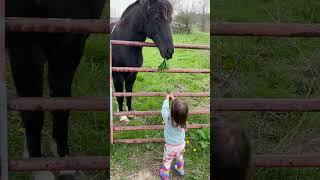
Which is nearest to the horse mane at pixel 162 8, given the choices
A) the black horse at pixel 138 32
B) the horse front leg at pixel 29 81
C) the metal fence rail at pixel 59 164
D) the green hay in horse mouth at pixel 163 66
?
the black horse at pixel 138 32

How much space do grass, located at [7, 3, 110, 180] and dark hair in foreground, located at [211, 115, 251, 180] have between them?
1.12 feet

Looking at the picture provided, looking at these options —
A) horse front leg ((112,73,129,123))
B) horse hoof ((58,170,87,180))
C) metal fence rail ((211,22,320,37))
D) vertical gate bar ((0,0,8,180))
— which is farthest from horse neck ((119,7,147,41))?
horse hoof ((58,170,87,180))

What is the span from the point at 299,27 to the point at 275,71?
2.73 ft

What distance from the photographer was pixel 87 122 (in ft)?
5.26

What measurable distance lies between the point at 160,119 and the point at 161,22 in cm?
26

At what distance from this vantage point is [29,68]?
1.41m

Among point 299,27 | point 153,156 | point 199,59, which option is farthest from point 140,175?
point 299,27

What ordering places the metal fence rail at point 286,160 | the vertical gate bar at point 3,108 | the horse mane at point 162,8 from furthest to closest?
the metal fence rail at point 286,160 < the vertical gate bar at point 3,108 < the horse mane at point 162,8

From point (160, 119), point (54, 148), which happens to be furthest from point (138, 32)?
point (54, 148)

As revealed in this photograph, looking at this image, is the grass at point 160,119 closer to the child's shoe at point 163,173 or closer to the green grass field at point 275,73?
the child's shoe at point 163,173

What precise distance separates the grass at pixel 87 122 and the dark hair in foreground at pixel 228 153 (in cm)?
34

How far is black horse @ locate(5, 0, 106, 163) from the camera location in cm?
140

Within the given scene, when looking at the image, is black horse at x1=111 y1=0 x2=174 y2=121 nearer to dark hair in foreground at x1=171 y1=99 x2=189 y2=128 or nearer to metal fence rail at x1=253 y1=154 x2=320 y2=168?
dark hair in foreground at x1=171 y1=99 x2=189 y2=128

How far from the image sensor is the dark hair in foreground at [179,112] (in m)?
1.23
